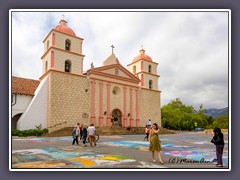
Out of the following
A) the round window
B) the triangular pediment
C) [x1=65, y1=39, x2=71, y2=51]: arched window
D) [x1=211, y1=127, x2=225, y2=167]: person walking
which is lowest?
[x1=211, y1=127, x2=225, y2=167]: person walking

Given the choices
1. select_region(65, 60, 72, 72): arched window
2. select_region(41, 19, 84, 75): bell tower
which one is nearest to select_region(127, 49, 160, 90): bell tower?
select_region(41, 19, 84, 75): bell tower

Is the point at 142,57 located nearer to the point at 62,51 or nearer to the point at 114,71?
the point at 114,71

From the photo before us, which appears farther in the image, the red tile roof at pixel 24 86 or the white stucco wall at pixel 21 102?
the red tile roof at pixel 24 86

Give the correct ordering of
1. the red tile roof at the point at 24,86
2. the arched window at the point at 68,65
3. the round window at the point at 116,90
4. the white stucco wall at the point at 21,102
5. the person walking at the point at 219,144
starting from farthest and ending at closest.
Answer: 1. the round window at the point at 116,90
2. the arched window at the point at 68,65
3. the red tile roof at the point at 24,86
4. the white stucco wall at the point at 21,102
5. the person walking at the point at 219,144

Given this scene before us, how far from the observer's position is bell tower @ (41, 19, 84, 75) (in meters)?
24.6

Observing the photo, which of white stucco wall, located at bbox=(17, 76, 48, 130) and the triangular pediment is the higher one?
the triangular pediment

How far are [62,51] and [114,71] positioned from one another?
7703 mm

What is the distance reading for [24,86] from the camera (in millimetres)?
24672

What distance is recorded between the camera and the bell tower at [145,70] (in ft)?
111

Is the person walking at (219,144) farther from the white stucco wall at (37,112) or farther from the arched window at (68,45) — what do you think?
the arched window at (68,45)

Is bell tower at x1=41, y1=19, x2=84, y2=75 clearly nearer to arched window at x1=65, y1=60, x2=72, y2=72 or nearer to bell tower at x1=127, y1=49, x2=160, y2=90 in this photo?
arched window at x1=65, y1=60, x2=72, y2=72

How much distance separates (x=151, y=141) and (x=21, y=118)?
1708cm

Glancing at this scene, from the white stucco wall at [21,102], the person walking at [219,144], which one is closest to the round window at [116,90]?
the white stucco wall at [21,102]
